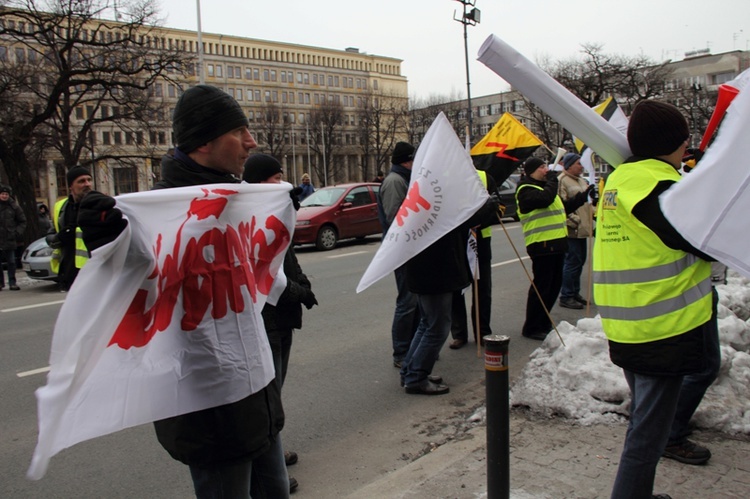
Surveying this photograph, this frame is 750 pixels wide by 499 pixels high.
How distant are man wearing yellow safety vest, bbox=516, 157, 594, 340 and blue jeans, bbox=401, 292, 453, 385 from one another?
2.01 metres

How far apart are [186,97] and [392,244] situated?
2.78 m

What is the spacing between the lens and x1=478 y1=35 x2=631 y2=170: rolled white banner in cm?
264

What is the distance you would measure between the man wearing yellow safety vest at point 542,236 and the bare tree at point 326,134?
8289cm

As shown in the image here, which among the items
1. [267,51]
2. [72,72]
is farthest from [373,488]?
[267,51]

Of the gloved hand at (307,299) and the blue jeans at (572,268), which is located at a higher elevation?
the gloved hand at (307,299)

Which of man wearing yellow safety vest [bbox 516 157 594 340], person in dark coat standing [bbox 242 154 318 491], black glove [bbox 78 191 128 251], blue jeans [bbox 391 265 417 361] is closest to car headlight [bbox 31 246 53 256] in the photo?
blue jeans [bbox 391 265 417 361]

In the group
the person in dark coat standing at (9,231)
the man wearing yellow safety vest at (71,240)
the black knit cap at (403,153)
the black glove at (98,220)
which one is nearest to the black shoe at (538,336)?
the black knit cap at (403,153)

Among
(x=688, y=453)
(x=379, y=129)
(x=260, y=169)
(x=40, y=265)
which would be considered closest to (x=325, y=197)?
(x=40, y=265)

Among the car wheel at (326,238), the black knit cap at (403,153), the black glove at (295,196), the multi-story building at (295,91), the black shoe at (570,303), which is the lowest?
the black shoe at (570,303)

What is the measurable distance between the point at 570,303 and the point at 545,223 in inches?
74.9

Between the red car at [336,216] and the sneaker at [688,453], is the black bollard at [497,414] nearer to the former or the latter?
the sneaker at [688,453]

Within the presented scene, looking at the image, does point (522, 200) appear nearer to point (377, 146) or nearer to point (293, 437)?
point (293, 437)

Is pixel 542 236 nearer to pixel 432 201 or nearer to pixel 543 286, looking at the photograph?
pixel 543 286

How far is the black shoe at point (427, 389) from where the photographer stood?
16.9 ft
